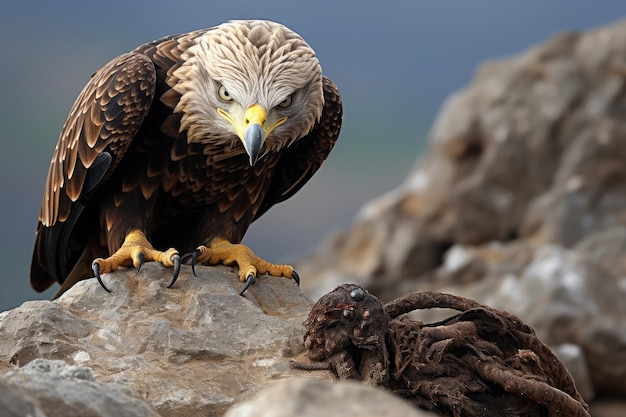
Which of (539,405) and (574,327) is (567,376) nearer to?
(539,405)

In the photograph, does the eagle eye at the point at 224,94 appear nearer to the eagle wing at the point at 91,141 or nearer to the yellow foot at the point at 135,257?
the eagle wing at the point at 91,141

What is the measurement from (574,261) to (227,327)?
21.3 feet

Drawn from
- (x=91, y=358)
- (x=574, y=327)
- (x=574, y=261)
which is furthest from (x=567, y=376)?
(x=574, y=261)

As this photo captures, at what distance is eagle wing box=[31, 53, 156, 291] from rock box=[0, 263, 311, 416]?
85 cm

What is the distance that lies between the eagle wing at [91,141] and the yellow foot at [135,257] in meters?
0.52

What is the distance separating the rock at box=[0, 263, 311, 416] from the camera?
4.01m

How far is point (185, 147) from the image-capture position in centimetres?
548

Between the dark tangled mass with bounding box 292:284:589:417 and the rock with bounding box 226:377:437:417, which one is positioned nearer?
the rock with bounding box 226:377:437:417

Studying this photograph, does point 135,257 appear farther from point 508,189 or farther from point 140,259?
point 508,189

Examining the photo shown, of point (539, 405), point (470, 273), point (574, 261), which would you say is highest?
point (539, 405)

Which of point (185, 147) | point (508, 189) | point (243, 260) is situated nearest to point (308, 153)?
point (185, 147)

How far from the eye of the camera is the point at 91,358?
161 inches

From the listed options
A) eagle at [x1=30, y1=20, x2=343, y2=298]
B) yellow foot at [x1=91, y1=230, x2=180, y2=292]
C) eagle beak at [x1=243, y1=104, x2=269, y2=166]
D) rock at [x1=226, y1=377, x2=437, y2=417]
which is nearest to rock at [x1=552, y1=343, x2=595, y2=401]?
eagle at [x1=30, y1=20, x2=343, y2=298]

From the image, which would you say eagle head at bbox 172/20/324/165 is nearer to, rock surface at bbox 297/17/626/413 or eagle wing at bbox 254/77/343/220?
eagle wing at bbox 254/77/343/220
